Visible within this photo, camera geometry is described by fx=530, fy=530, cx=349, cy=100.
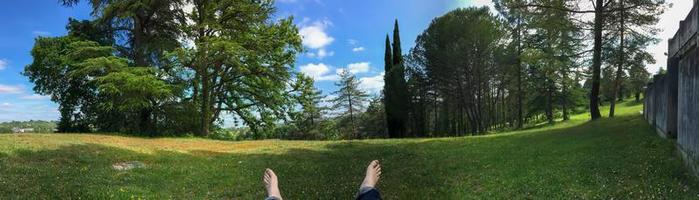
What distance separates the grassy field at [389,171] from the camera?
9.62 m

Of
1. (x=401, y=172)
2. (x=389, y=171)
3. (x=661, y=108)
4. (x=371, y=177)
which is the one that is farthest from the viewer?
(x=661, y=108)

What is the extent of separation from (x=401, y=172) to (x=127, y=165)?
25.7 feet

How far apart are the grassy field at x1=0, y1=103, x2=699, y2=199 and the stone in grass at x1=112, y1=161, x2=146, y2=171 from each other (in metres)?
0.34

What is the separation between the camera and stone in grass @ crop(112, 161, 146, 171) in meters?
14.6

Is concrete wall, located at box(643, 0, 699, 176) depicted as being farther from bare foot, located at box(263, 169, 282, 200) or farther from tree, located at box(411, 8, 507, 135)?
tree, located at box(411, 8, 507, 135)

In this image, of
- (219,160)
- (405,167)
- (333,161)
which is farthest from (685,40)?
(219,160)

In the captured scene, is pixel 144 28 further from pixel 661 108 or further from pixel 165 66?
pixel 661 108

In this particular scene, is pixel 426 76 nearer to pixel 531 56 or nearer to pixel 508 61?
pixel 508 61

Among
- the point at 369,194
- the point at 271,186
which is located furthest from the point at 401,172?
the point at 369,194

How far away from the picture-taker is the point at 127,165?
49.8 feet

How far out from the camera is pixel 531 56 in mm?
28656

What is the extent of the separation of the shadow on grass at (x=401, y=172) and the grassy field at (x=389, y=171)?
0.02 metres

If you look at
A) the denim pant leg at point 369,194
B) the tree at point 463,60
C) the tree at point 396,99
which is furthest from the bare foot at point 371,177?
the tree at point 396,99

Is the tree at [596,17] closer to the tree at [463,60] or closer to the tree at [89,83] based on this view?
the tree at [463,60]
